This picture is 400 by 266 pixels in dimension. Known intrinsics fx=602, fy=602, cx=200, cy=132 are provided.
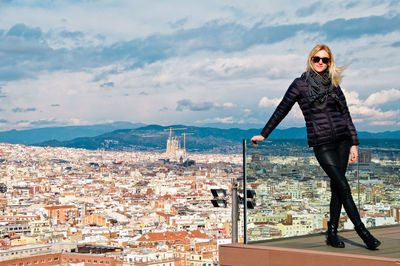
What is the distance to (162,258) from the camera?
30484 millimetres

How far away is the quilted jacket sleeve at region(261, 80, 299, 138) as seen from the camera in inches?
107

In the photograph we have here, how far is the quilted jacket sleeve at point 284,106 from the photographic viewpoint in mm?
2723

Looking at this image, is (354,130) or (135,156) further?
(135,156)

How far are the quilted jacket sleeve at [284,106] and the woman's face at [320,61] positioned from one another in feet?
0.39

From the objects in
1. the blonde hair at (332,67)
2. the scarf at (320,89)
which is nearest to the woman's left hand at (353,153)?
the scarf at (320,89)

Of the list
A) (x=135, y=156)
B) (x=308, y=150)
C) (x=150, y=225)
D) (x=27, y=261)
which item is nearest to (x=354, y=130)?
(x=308, y=150)

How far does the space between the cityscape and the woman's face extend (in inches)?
21.2

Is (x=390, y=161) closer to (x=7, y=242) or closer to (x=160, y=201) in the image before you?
(x=7, y=242)

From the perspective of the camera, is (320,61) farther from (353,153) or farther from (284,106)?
(353,153)

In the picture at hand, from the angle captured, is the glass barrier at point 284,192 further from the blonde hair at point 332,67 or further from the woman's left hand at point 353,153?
the blonde hair at point 332,67

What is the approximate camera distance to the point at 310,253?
2570 millimetres

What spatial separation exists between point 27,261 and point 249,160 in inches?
1064

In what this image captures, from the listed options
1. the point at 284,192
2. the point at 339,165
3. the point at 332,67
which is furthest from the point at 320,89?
the point at 284,192

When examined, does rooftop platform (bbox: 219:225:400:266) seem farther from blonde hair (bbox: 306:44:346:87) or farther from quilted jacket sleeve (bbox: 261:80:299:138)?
blonde hair (bbox: 306:44:346:87)
